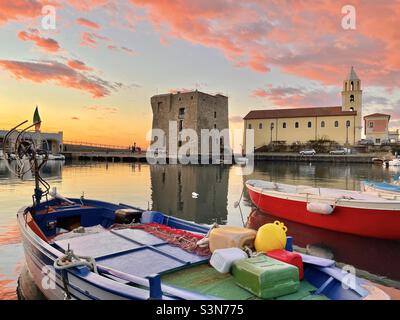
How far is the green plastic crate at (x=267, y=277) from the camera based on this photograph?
3865 mm

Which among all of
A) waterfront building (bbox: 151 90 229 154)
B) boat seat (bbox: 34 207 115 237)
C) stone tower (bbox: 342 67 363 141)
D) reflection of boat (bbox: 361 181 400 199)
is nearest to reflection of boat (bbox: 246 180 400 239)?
reflection of boat (bbox: 361 181 400 199)

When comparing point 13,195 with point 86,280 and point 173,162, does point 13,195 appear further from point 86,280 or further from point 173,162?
point 173,162

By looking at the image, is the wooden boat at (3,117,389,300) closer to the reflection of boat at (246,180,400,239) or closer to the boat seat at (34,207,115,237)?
the boat seat at (34,207,115,237)

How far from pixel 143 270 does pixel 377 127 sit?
234ft

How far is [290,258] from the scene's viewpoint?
4.35 m

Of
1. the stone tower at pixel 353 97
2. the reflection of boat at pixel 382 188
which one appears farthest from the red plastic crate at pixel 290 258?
the stone tower at pixel 353 97

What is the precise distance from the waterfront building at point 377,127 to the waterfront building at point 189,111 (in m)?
28.7

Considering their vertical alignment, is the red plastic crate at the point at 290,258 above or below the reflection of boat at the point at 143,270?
above

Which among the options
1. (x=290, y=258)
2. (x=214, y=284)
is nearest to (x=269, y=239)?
(x=290, y=258)

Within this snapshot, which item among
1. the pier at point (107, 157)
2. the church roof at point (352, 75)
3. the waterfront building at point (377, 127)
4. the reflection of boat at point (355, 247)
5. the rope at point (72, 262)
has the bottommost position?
the reflection of boat at point (355, 247)

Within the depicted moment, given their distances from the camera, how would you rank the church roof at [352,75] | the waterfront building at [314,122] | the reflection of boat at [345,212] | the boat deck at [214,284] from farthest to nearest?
the church roof at [352,75], the waterfront building at [314,122], the reflection of boat at [345,212], the boat deck at [214,284]

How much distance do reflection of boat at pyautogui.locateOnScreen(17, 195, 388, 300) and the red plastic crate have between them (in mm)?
152

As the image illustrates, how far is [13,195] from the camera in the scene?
17672 mm

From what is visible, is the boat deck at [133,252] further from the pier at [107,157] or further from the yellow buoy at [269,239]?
the pier at [107,157]
